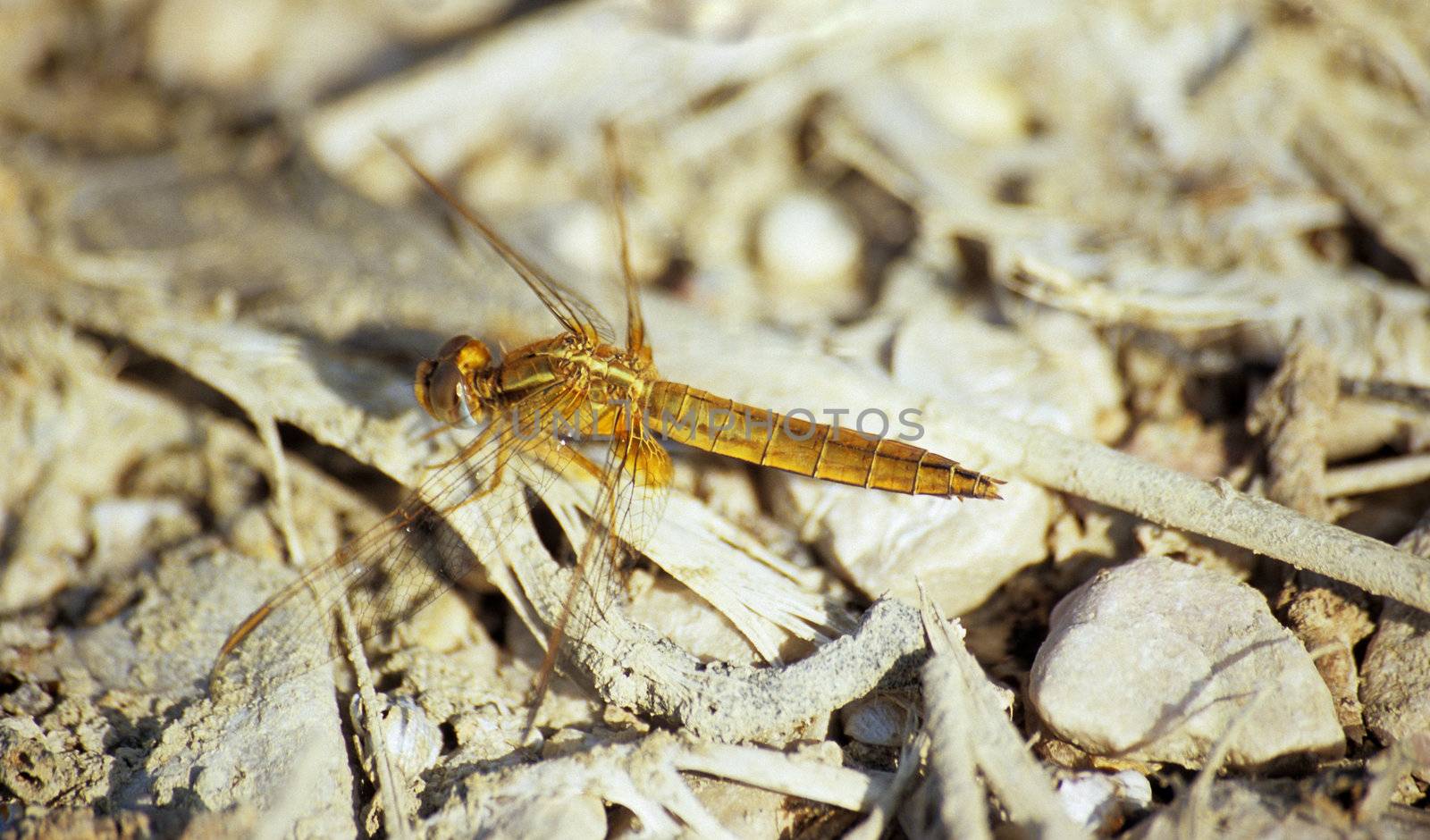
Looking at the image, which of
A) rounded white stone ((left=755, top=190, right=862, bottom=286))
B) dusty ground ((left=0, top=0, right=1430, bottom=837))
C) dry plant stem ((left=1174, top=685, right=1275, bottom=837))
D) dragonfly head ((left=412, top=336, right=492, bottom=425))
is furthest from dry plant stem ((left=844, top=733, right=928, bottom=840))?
rounded white stone ((left=755, top=190, right=862, bottom=286))

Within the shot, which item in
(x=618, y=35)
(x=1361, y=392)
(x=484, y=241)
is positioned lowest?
(x=1361, y=392)

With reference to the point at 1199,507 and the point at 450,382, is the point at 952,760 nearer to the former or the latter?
the point at 1199,507

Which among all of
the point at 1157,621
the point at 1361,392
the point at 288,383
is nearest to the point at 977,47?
the point at 1361,392

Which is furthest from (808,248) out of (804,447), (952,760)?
(952,760)

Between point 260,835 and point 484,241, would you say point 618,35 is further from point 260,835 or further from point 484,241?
point 260,835

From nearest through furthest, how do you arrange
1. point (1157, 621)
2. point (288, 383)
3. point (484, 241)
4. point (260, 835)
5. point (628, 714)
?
point (260, 835), point (1157, 621), point (628, 714), point (288, 383), point (484, 241)

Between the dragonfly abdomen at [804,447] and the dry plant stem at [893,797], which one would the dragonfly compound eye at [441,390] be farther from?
the dry plant stem at [893,797]
